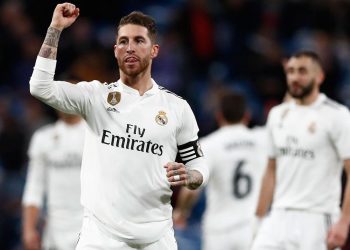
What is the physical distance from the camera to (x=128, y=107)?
20.4 ft

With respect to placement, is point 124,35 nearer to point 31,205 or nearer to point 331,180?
point 331,180

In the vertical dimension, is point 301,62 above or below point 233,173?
above

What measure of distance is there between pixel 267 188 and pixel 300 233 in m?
0.57

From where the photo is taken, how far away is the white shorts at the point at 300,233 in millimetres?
A: 8266

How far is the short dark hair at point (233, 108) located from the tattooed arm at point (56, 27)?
427cm

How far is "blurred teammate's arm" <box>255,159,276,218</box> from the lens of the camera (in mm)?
8664

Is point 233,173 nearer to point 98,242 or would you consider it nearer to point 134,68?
point 134,68

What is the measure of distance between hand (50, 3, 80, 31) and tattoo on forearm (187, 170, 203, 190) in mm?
1165

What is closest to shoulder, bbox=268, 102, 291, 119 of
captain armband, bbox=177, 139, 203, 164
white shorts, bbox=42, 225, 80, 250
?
white shorts, bbox=42, 225, 80, 250

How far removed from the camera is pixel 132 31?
6.22 meters

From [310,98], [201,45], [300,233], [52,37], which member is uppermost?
[201,45]

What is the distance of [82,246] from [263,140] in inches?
176

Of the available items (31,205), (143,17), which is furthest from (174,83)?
(143,17)

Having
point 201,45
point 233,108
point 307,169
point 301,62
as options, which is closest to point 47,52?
point 307,169
